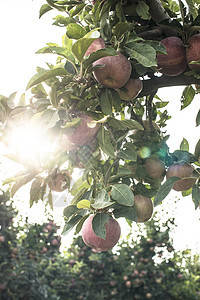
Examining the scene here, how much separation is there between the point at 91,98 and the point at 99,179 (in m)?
0.31

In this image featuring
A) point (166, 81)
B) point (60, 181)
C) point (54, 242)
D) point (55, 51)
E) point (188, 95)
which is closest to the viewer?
point (55, 51)

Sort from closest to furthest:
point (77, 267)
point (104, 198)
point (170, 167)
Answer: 1. point (104, 198)
2. point (170, 167)
3. point (77, 267)

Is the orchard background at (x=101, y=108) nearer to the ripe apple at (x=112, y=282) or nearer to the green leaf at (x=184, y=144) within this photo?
the green leaf at (x=184, y=144)

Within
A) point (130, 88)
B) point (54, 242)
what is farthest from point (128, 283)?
point (130, 88)

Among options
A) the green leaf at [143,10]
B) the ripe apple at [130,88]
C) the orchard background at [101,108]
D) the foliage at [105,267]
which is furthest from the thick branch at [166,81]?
the foliage at [105,267]

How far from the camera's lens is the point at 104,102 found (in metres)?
1.17

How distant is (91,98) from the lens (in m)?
1.28

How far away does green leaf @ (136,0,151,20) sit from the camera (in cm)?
122

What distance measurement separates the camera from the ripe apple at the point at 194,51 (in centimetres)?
119

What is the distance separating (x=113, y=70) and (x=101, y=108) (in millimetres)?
172

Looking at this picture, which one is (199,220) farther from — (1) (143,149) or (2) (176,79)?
(2) (176,79)

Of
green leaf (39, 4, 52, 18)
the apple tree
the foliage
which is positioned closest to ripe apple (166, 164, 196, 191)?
the apple tree

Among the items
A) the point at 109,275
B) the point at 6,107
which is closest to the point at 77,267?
the point at 109,275

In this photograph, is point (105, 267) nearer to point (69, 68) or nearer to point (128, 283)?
point (128, 283)
